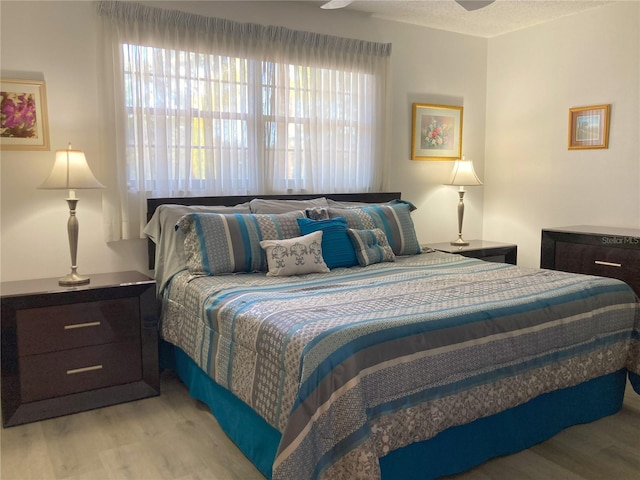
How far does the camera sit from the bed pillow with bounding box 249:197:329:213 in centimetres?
357

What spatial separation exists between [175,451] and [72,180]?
1.47 m

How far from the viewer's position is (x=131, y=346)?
291 cm

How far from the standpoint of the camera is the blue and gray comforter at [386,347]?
1734mm

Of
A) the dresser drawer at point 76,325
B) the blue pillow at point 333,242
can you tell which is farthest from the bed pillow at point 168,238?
the blue pillow at point 333,242

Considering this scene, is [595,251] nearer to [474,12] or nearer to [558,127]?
[558,127]

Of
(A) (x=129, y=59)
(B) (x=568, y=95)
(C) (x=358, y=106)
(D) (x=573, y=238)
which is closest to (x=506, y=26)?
(B) (x=568, y=95)

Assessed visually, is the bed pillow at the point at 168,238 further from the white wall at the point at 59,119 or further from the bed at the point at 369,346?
the white wall at the point at 59,119

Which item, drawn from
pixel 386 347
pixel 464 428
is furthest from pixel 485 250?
pixel 386 347

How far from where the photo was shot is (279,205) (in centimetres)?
364

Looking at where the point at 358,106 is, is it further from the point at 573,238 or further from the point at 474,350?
the point at 474,350

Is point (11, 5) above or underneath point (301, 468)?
above

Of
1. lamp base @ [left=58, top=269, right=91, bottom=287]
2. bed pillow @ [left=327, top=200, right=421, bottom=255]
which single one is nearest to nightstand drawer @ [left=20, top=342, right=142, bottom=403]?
lamp base @ [left=58, top=269, right=91, bottom=287]

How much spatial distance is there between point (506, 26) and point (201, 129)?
277 cm

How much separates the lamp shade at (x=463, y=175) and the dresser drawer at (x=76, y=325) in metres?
2.79
